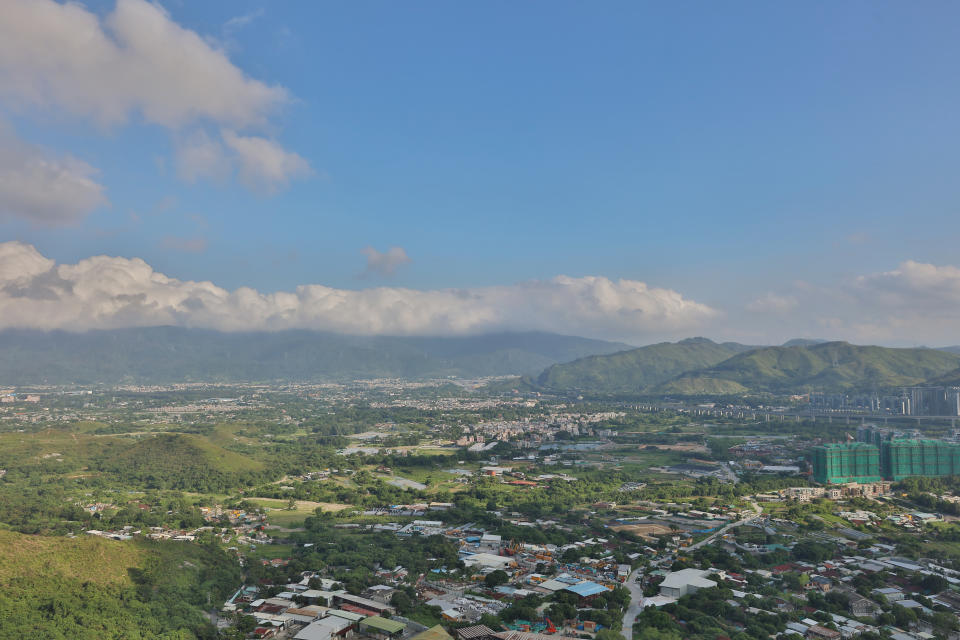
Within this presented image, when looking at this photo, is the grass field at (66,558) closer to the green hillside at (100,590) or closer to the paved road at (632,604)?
the green hillside at (100,590)

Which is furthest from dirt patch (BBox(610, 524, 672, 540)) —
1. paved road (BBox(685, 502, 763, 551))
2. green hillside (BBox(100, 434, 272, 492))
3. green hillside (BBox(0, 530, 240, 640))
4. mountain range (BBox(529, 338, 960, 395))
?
mountain range (BBox(529, 338, 960, 395))

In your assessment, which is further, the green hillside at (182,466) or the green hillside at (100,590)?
the green hillside at (182,466)

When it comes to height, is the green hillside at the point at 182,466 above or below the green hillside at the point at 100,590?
below

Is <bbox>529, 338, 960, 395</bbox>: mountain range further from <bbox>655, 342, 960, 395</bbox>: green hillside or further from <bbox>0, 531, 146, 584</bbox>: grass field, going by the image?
<bbox>0, 531, 146, 584</bbox>: grass field

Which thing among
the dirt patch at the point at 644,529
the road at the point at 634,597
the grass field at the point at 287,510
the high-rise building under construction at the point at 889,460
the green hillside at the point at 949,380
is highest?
the green hillside at the point at 949,380

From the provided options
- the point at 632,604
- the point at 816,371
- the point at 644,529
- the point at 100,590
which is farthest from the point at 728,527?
the point at 816,371

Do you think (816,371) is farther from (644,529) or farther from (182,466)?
(182,466)

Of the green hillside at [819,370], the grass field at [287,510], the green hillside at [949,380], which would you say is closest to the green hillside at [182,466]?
the grass field at [287,510]
